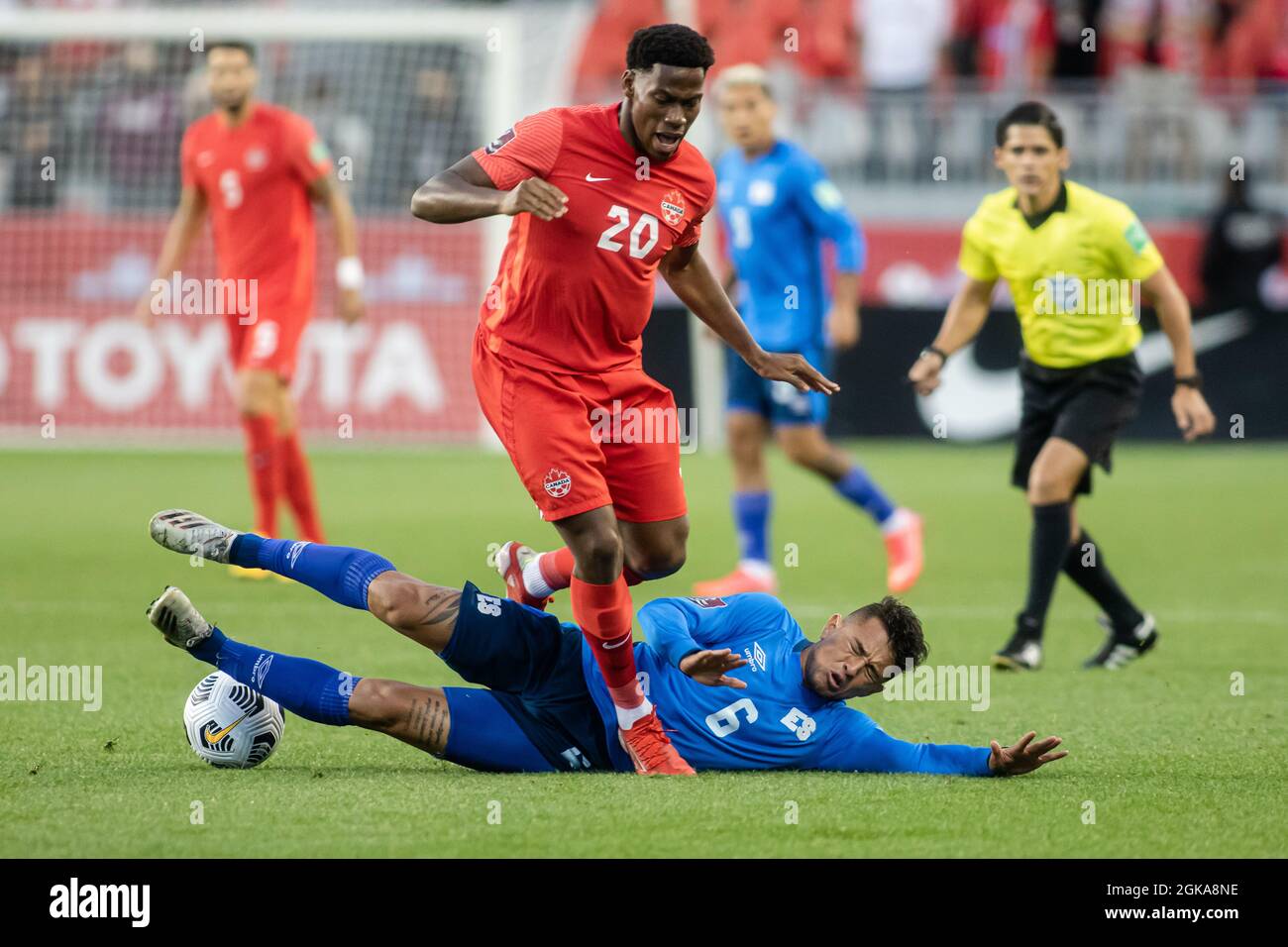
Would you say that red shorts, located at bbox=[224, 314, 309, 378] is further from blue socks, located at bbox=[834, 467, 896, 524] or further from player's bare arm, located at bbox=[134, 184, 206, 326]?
blue socks, located at bbox=[834, 467, 896, 524]

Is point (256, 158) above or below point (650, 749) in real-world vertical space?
above

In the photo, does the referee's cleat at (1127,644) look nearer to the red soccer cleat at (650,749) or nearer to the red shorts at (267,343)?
the red soccer cleat at (650,749)

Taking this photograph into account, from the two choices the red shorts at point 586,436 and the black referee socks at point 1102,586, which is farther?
the black referee socks at point 1102,586

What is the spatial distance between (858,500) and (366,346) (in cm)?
754

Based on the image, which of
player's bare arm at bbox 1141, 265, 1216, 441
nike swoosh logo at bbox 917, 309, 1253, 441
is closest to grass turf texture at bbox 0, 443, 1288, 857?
player's bare arm at bbox 1141, 265, 1216, 441

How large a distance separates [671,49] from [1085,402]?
2992 millimetres

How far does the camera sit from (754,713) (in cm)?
525

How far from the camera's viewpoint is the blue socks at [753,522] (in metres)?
9.66

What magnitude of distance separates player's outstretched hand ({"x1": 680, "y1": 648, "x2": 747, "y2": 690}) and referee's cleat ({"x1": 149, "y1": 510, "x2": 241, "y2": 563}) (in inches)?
57.4

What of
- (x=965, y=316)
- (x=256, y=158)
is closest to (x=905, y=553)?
(x=965, y=316)

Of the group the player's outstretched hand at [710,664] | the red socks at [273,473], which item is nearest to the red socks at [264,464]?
the red socks at [273,473]

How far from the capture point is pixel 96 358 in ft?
52.9

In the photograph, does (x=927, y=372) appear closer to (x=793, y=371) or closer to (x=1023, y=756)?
(x=793, y=371)

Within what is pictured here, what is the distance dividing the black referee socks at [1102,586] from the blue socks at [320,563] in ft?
11.6
